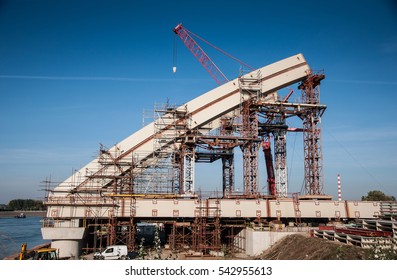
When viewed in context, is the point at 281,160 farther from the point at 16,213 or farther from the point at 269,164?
the point at 16,213

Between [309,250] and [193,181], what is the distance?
1664 centimetres

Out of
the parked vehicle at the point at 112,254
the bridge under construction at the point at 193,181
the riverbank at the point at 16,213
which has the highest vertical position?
the bridge under construction at the point at 193,181

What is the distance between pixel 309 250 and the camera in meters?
20.6

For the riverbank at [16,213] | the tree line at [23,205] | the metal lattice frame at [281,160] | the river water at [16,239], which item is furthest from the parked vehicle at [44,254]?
the tree line at [23,205]

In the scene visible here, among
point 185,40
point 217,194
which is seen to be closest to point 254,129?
point 217,194

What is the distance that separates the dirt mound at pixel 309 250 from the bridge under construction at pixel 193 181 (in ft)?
13.3

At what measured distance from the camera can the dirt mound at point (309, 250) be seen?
55.5 ft

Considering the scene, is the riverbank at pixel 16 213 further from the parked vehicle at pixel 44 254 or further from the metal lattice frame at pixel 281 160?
the parked vehicle at pixel 44 254

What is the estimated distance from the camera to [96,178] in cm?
3259

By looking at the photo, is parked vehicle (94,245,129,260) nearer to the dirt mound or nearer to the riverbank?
the dirt mound

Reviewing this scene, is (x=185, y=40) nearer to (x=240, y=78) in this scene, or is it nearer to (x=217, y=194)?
(x=240, y=78)

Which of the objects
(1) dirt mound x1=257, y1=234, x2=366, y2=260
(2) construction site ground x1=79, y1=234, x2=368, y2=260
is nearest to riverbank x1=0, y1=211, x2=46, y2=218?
(2) construction site ground x1=79, y1=234, x2=368, y2=260

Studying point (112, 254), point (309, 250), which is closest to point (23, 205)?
point (112, 254)

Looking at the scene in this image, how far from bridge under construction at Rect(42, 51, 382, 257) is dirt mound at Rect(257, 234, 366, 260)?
405 centimetres
